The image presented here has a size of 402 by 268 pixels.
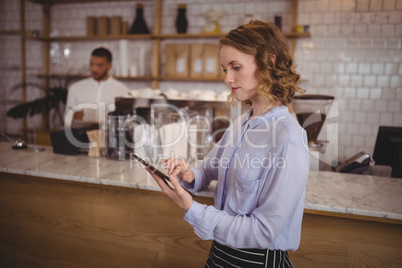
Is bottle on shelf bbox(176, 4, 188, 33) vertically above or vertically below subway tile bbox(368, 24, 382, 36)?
above

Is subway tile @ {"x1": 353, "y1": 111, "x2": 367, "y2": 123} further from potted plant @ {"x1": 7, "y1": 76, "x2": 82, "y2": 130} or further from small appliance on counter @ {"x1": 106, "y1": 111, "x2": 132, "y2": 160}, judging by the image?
potted plant @ {"x1": 7, "y1": 76, "x2": 82, "y2": 130}

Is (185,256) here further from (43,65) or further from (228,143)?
(43,65)

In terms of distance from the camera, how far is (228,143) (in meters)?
1.45

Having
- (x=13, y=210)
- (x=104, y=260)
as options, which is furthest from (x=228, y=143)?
(x=13, y=210)

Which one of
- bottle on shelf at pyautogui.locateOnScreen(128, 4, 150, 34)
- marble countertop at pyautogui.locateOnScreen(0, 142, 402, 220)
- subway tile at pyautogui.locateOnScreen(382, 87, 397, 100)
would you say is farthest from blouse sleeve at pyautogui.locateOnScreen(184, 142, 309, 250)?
bottle on shelf at pyautogui.locateOnScreen(128, 4, 150, 34)

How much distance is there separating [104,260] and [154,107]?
115 centimetres

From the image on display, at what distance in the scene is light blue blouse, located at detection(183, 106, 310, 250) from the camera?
1073 millimetres

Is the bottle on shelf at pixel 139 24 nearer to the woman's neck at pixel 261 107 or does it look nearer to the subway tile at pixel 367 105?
the subway tile at pixel 367 105

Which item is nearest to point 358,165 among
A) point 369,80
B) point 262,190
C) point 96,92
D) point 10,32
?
point 262,190

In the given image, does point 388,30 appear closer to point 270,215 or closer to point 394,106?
point 394,106

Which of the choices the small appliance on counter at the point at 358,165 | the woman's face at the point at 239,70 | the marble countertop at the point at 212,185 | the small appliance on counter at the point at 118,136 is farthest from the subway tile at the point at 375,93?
the woman's face at the point at 239,70

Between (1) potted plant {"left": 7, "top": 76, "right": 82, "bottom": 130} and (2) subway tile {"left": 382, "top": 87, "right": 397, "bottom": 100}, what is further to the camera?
(1) potted plant {"left": 7, "top": 76, "right": 82, "bottom": 130}

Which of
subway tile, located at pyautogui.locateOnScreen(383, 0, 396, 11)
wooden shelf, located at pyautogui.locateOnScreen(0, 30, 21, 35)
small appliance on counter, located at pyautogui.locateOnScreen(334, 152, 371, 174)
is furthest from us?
wooden shelf, located at pyautogui.locateOnScreen(0, 30, 21, 35)

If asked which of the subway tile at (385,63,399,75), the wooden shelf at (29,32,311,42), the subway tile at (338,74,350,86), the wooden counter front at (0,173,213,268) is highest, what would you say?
the wooden shelf at (29,32,311,42)
